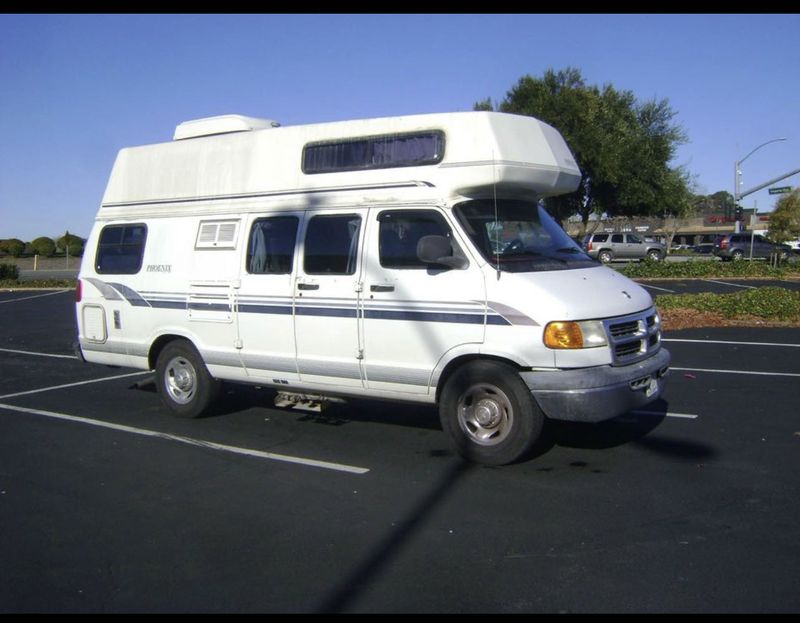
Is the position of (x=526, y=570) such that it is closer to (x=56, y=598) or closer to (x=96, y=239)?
(x=56, y=598)

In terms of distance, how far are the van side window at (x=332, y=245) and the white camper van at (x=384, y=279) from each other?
2cm

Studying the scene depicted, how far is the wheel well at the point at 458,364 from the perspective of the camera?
629 cm

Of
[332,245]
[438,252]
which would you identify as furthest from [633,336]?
[332,245]

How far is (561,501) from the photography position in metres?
5.62

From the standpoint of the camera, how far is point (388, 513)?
548cm

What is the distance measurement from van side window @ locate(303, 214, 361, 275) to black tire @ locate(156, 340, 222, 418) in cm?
186

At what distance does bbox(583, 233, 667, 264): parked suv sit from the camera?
3959 centimetres

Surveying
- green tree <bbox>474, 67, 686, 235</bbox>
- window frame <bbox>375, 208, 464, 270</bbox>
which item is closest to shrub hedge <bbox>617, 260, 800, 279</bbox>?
green tree <bbox>474, 67, 686, 235</bbox>

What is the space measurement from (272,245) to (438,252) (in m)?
2.03

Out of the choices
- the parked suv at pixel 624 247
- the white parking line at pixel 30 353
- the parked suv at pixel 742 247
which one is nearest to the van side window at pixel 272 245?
the white parking line at pixel 30 353

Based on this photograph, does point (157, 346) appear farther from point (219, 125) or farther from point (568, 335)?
point (568, 335)

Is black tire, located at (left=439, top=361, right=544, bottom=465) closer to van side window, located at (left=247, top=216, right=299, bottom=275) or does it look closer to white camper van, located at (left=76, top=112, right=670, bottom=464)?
white camper van, located at (left=76, top=112, right=670, bottom=464)

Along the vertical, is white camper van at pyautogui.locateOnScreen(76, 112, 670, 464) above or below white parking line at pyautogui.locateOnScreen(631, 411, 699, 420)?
above

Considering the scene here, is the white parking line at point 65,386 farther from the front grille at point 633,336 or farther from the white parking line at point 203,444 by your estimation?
the front grille at point 633,336
